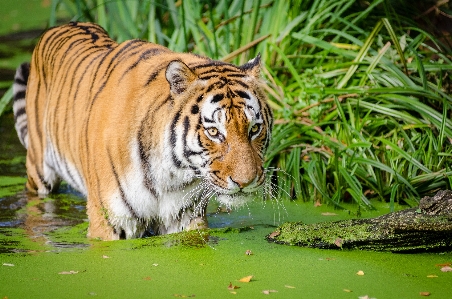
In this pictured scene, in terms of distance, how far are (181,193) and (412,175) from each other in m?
1.83

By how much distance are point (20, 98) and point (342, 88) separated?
2657mm

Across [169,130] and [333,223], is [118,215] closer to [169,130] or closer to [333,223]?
[169,130]

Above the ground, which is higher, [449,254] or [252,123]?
[252,123]

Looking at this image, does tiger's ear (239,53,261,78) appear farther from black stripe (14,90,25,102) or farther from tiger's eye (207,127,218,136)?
black stripe (14,90,25,102)

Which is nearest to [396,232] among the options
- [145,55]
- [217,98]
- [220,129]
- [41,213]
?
[220,129]

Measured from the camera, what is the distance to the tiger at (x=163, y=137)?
155 inches

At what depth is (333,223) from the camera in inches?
168

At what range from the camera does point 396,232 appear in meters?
4.04

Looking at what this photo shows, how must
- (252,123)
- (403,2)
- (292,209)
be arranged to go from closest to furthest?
(252,123)
(292,209)
(403,2)

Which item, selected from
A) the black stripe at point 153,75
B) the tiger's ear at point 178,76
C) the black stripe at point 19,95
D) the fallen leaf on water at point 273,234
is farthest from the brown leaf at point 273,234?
the black stripe at point 19,95

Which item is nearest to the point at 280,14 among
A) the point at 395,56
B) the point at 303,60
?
the point at 303,60

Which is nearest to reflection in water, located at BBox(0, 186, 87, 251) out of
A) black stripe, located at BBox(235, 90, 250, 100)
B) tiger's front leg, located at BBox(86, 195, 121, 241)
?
tiger's front leg, located at BBox(86, 195, 121, 241)

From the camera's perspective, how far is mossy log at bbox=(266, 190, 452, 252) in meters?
3.99

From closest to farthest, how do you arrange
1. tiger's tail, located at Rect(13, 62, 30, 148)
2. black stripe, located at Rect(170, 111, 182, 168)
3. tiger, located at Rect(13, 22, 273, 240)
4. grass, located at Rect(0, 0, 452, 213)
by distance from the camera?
tiger, located at Rect(13, 22, 273, 240) → black stripe, located at Rect(170, 111, 182, 168) → grass, located at Rect(0, 0, 452, 213) → tiger's tail, located at Rect(13, 62, 30, 148)
